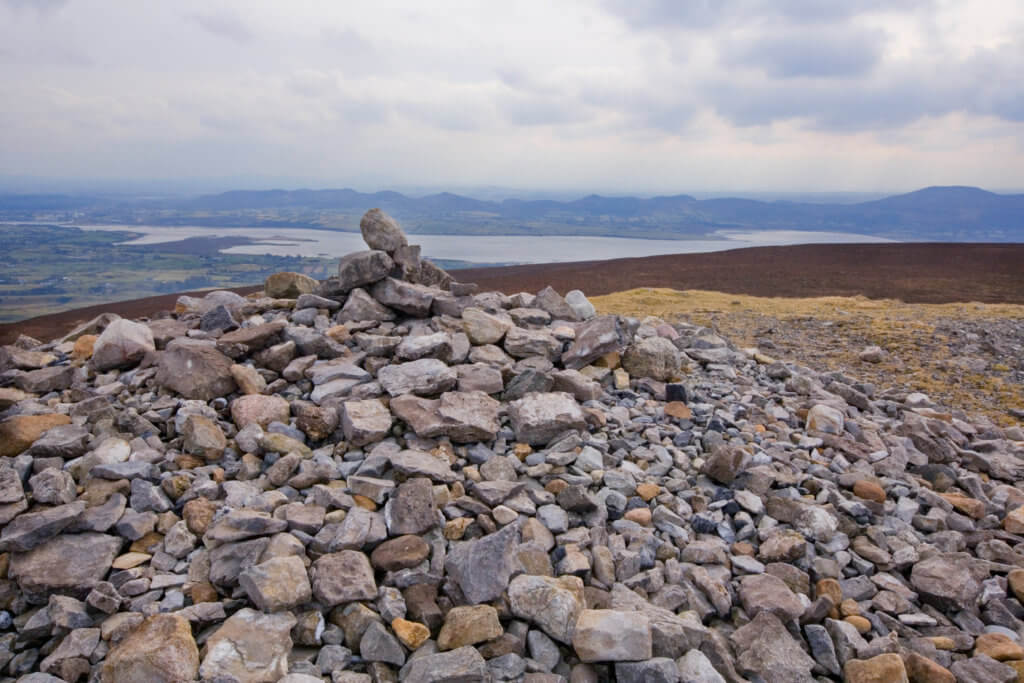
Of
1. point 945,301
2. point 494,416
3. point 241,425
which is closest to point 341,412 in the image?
point 241,425

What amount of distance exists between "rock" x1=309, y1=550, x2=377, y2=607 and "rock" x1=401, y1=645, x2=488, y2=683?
56 cm

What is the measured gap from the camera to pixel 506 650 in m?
3.39

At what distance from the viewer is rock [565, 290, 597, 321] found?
9.24m

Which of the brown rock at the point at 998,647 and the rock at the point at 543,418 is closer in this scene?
the brown rock at the point at 998,647

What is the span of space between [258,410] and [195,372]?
942mm

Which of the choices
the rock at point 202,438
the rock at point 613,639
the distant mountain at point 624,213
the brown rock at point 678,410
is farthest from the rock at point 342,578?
the distant mountain at point 624,213

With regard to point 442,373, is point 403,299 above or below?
above

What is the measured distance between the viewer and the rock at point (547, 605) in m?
3.49

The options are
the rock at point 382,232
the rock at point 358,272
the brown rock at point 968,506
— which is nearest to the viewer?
the brown rock at point 968,506

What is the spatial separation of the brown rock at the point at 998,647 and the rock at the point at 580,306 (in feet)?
19.8

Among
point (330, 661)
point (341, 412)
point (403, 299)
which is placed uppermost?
point (403, 299)

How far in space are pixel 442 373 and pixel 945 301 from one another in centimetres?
2640

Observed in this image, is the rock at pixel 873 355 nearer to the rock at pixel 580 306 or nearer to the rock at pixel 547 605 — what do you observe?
the rock at pixel 580 306

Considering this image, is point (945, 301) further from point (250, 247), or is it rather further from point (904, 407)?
point (250, 247)
